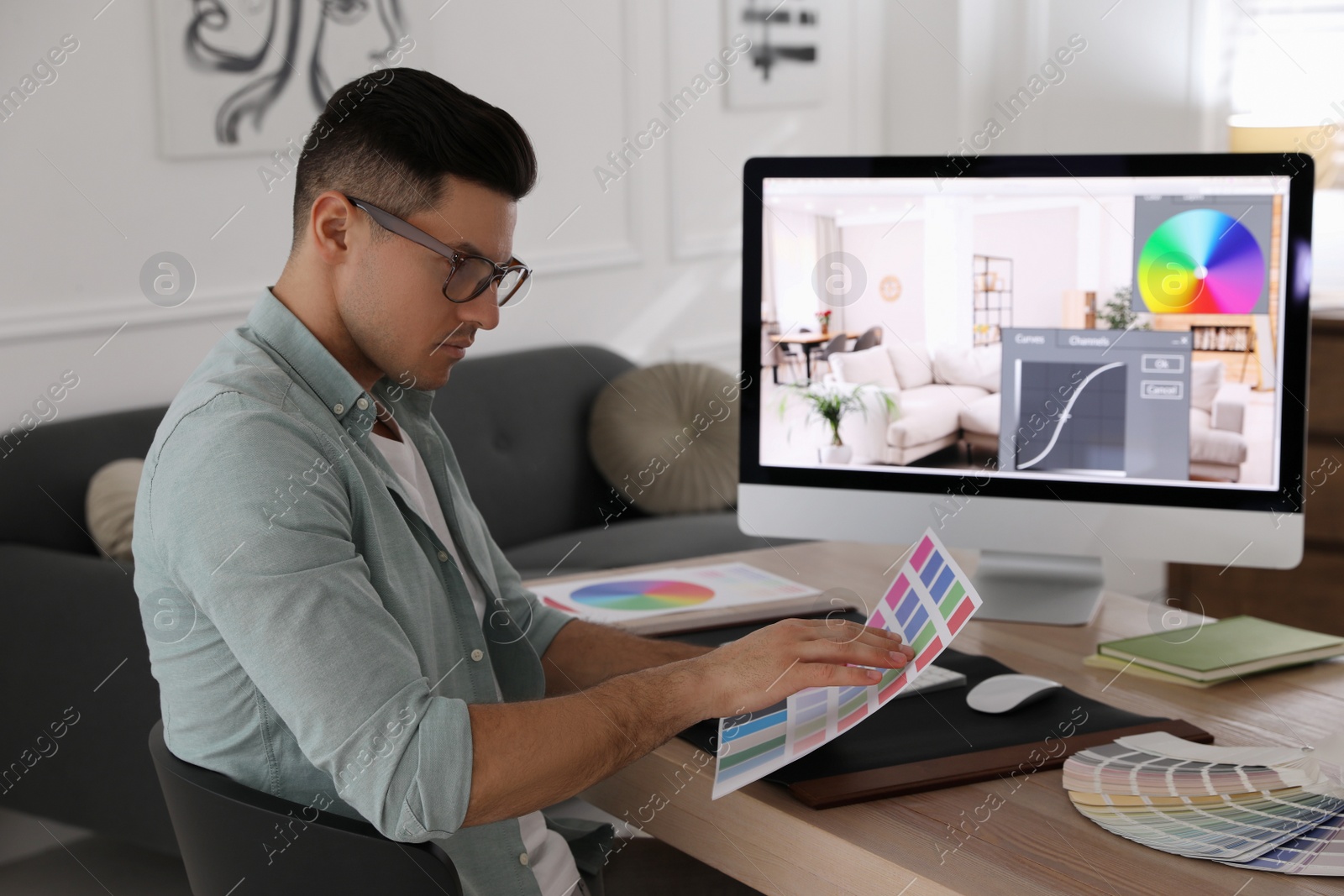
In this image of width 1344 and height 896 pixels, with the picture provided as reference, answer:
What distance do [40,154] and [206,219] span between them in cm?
40

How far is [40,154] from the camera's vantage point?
268cm

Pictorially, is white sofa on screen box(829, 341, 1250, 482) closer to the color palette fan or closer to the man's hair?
the color palette fan

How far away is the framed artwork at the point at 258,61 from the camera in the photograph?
2898 mm

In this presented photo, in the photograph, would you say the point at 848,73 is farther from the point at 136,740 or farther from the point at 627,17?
the point at 136,740

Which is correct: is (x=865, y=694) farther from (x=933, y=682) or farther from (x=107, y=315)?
(x=107, y=315)

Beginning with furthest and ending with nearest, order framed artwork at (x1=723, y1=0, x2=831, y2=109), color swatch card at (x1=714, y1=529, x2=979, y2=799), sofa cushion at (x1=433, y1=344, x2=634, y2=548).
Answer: framed artwork at (x1=723, y1=0, x2=831, y2=109)
sofa cushion at (x1=433, y1=344, x2=634, y2=548)
color swatch card at (x1=714, y1=529, x2=979, y2=799)

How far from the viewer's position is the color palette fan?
3.29 ft

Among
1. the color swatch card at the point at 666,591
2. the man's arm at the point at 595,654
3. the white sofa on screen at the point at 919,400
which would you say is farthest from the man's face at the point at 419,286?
the white sofa on screen at the point at 919,400

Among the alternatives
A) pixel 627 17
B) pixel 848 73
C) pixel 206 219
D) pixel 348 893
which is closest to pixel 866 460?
pixel 348 893

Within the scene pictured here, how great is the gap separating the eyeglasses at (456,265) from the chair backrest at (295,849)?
0.52 meters

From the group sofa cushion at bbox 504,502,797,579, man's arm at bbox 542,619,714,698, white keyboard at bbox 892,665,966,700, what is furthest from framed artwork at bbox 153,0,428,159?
white keyboard at bbox 892,665,966,700

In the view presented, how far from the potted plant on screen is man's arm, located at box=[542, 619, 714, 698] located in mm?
385

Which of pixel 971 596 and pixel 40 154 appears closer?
pixel 971 596

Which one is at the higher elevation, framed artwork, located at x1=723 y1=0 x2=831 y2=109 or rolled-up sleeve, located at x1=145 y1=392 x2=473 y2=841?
framed artwork, located at x1=723 y1=0 x2=831 y2=109
